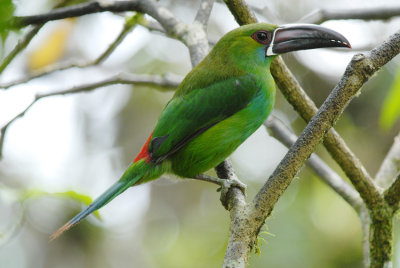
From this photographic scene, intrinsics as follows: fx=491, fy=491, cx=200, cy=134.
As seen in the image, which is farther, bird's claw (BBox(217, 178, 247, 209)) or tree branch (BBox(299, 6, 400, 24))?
tree branch (BBox(299, 6, 400, 24))

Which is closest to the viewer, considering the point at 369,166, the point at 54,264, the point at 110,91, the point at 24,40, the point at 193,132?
the point at 24,40

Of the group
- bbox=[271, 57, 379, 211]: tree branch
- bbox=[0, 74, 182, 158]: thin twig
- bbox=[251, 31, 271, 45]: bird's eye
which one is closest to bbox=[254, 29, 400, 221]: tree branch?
bbox=[271, 57, 379, 211]: tree branch

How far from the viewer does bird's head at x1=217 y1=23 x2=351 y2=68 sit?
301cm

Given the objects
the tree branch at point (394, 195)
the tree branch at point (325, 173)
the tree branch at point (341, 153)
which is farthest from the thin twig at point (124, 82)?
the tree branch at point (394, 195)

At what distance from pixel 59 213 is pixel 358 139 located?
4.43 m

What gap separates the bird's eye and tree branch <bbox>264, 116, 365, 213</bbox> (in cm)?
54

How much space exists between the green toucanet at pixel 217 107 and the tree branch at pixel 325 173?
26 centimetres

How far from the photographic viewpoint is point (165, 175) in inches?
131

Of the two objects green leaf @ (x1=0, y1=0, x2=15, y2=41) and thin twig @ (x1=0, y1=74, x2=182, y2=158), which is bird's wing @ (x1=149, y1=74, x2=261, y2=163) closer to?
thin twig @ (x1=0, y1=74, x2=182, y2=158)

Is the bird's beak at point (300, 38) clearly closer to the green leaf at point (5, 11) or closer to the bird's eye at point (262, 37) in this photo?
the bird's eye at point (262, 37)

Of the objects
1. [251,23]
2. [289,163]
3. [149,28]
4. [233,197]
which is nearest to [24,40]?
[149,28]

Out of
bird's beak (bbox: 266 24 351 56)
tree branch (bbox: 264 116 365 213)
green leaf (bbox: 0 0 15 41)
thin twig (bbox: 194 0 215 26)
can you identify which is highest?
green leaf (bbox: 0 0 15 41)

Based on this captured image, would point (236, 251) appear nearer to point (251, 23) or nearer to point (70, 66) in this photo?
point (251, 23)

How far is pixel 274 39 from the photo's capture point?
127 inches
